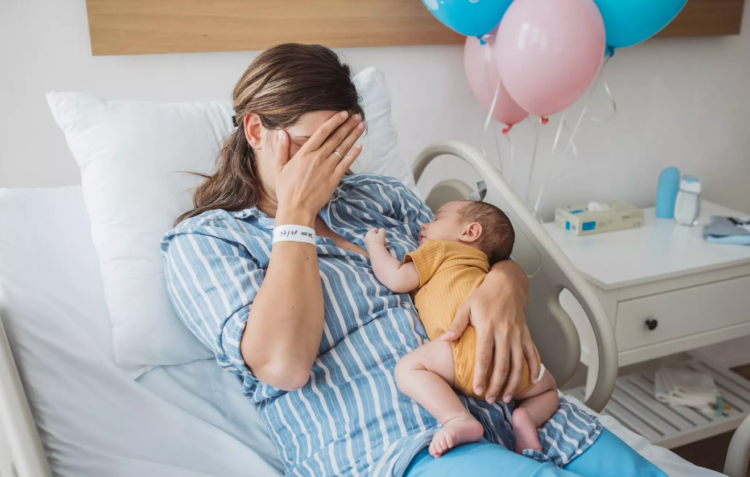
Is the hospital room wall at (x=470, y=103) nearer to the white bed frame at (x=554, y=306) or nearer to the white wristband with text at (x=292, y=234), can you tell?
the white bed frame at (x=554, y=306)

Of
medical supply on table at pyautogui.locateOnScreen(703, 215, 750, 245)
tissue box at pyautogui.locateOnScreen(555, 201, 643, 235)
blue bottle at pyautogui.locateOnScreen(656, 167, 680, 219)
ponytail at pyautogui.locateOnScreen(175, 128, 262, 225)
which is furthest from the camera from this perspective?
blue bottle at pyautogui.locateOnScreen(656, 167, 680, 219)

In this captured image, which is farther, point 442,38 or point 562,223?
point 562,223

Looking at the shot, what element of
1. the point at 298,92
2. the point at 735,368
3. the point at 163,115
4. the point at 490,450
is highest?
the point at 298,92

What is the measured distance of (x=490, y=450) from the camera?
911mm

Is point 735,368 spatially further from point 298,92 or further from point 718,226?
point 298,92

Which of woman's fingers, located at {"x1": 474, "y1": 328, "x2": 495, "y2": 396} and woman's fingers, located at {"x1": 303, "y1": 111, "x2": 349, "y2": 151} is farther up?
woman's fingers, located at {"x1": 303, "y1": 111, "x2": 349, "y2": 151}

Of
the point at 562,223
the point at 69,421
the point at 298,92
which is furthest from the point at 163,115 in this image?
the point at 562,223

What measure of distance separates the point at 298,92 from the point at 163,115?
411 millimetres

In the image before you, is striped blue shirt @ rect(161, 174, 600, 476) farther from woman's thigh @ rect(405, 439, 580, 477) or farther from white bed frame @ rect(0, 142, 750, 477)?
white bed frame @ rect(0, 142, 750, 477)

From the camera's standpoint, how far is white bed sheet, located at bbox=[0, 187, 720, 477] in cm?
102

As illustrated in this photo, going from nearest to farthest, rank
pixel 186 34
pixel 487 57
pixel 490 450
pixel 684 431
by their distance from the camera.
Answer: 1. pixel 490 450
2. pixel 186 34
3. pixel 487 57
4. pixel 684 431

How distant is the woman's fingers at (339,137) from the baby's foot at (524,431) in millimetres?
586

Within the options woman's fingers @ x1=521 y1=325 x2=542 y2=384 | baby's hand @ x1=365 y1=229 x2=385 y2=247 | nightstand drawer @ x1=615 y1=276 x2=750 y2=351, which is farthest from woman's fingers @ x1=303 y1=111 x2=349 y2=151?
nightstand drawer @ x1=615 y1=276 x2=750 y2=351

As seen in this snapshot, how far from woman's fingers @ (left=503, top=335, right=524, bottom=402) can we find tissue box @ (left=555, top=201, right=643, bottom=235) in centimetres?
119
